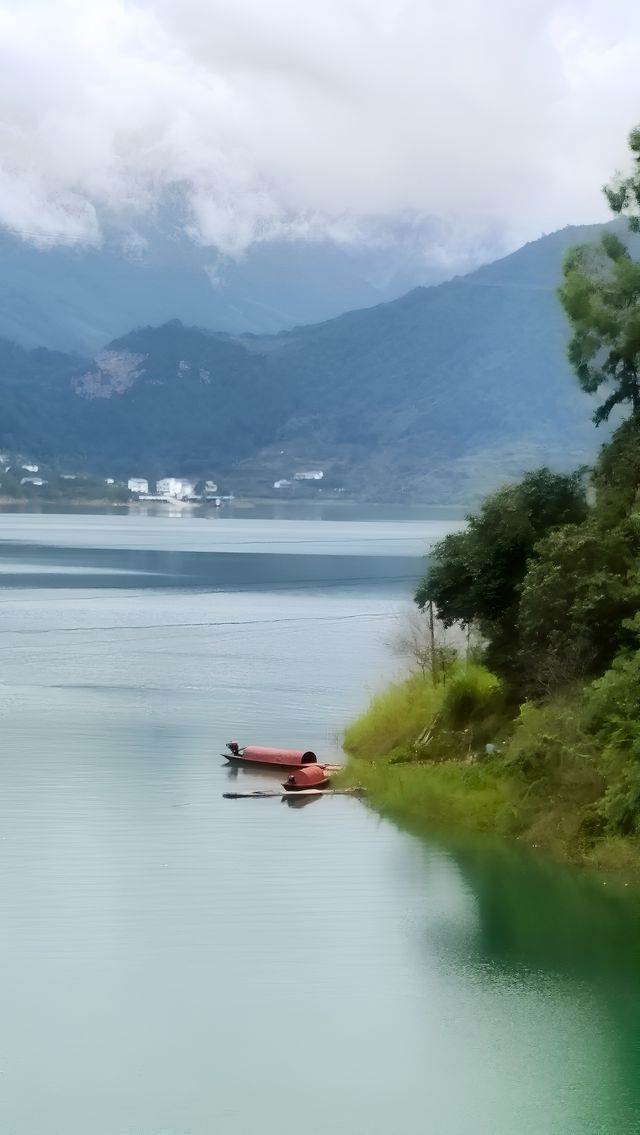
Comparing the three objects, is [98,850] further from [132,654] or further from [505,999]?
[132,654]

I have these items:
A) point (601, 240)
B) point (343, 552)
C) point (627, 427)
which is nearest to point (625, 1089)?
point (627, 427)

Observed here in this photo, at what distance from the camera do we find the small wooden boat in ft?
132

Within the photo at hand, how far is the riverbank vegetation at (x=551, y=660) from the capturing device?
105ft

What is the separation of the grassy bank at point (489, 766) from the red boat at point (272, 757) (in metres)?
1.44

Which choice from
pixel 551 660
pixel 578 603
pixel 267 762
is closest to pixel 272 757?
pixel 267 762

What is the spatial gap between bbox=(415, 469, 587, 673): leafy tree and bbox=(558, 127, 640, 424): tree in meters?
3.12

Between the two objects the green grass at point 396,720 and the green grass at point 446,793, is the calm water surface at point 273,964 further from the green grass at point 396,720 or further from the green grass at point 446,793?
the green grass at point 396,720

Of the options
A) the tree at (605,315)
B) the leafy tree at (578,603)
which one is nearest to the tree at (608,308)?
the tree at (605,315)

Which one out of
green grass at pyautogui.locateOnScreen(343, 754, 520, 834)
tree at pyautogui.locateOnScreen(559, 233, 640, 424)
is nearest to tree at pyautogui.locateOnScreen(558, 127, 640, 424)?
tree at pyautogui.locateOnScreen(559, 233, 640, 424)

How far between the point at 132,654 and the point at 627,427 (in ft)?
132

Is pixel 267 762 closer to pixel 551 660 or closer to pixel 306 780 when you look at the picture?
pixel 306 780

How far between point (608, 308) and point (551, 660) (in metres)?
10.4

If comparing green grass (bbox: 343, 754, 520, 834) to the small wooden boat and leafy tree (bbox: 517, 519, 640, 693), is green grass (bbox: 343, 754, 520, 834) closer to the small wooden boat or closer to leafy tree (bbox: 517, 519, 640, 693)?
the small wooden boat

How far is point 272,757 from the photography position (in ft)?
144
